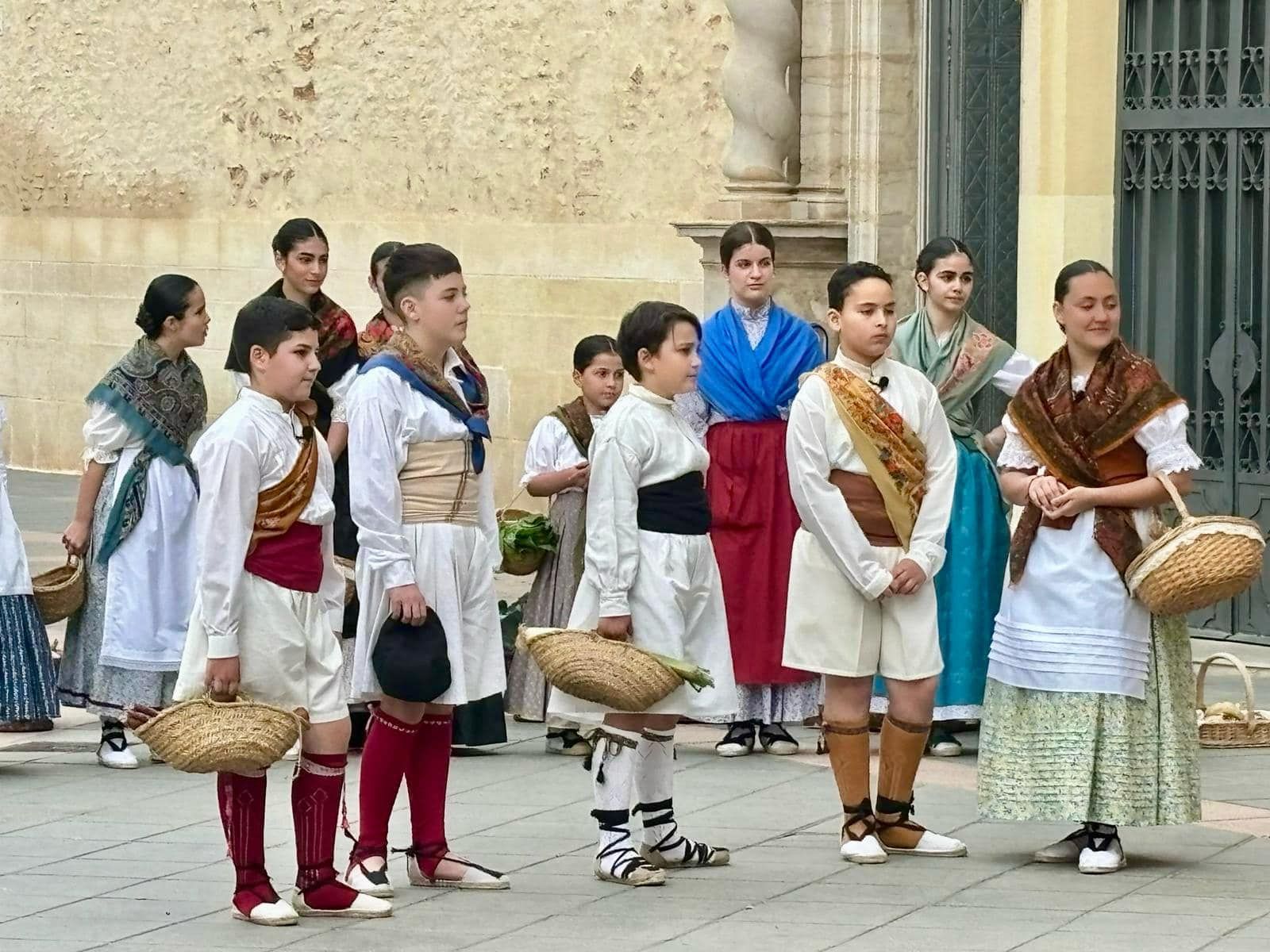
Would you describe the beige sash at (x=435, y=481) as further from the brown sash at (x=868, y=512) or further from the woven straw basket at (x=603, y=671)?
the brown sash at (x=868, y=512)

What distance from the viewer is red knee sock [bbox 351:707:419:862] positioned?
6.66m

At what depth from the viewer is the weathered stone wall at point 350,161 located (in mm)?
14500

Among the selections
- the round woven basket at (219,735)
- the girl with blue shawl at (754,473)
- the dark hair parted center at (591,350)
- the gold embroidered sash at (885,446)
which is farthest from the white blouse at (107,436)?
the round woven basket at (219,735)

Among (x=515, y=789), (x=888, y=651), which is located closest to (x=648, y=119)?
(x=515, y=789)

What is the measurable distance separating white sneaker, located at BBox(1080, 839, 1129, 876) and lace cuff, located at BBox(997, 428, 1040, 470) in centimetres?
99

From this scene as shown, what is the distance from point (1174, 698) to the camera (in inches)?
274

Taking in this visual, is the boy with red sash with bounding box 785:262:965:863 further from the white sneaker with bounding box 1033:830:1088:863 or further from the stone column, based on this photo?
the stone column

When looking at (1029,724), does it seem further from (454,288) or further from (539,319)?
(539,319)

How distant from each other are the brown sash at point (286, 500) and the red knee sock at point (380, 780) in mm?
618

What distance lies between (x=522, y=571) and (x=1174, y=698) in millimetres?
2832

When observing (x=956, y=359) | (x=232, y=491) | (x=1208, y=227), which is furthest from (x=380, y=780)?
(x=1208, y=227)

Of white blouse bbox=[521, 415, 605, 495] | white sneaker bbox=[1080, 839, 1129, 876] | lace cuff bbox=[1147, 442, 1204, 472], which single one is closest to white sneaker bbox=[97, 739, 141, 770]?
white blouse bbox=[521, 415, 605, 495]

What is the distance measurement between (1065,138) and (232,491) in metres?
5.49

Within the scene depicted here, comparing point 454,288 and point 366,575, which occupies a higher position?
point 454,288
